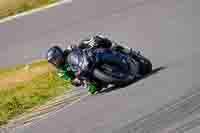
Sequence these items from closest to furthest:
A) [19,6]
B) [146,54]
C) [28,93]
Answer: [28,93] < [146,54] < [19,6]

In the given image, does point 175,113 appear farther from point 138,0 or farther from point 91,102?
point 138,0

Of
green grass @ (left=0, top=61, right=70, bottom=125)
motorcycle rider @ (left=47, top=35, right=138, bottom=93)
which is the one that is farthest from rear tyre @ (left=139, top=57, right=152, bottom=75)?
green grass @ (left=0, top=61, right=70, bottom=125)

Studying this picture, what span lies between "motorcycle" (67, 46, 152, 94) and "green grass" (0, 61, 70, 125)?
143 centimetres

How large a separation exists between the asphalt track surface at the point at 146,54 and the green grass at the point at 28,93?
6.25 feet

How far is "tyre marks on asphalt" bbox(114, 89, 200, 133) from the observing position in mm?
11227

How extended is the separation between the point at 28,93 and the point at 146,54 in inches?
110

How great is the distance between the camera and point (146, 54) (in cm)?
1827

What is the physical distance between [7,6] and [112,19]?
21.4 feet

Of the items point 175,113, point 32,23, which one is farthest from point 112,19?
point 175,113

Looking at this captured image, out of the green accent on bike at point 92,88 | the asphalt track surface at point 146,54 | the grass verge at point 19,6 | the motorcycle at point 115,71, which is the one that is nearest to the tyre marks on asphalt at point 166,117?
the asphalt track surface at point 146,54

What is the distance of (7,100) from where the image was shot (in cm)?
1745

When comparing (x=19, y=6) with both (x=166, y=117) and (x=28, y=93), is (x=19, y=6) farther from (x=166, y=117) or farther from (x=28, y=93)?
(x=166, y=117)

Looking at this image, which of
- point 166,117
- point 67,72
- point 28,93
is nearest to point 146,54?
point 28,93

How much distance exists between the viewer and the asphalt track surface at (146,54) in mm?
11852
